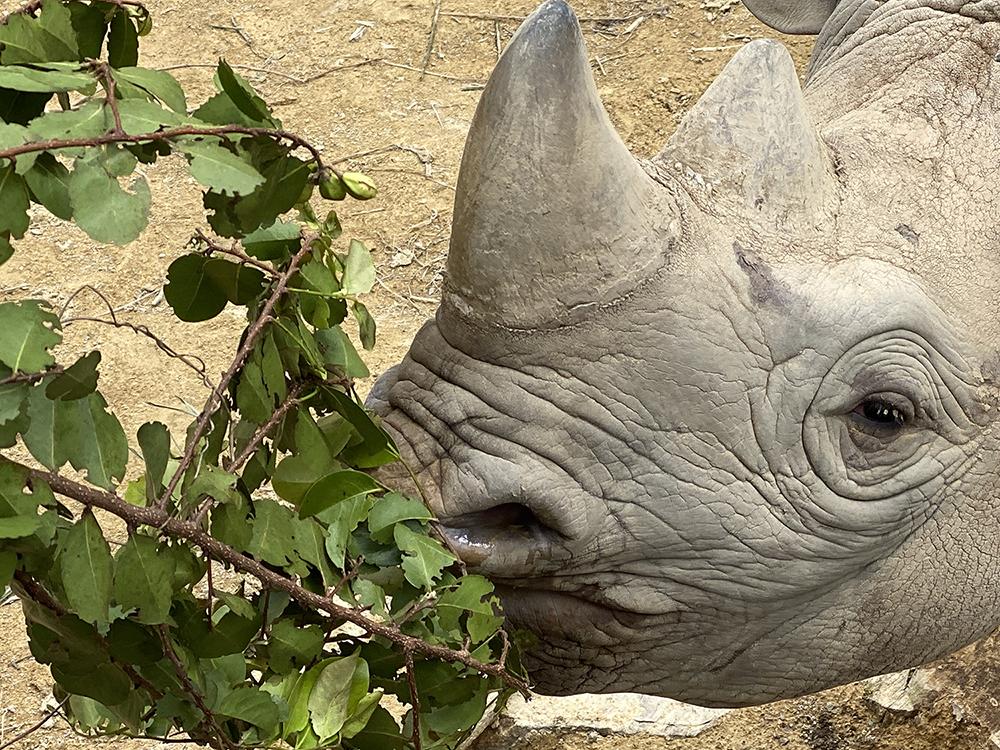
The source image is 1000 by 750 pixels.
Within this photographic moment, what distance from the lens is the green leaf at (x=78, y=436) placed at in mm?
1688

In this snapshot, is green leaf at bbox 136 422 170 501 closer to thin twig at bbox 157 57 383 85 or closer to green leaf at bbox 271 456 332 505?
green leaf at bbox 271 456 332 505

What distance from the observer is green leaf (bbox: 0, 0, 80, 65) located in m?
1.74

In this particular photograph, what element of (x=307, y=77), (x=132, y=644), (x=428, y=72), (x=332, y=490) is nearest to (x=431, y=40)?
(x=428, y=72)

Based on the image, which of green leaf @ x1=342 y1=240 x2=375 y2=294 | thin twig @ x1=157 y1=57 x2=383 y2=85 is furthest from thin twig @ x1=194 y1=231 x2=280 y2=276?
thin twig @ x1=157 y1=57 x2=383 y2=85

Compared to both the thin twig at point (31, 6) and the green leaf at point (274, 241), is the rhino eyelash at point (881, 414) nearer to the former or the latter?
the green leaf at point (274, 241)

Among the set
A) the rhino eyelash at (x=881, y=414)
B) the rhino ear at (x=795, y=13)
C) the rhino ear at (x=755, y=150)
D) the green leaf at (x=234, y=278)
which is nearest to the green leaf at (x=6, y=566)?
the green leaf at (x=234, y=278)

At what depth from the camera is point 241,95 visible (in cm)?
190

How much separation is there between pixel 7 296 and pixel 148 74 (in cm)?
469

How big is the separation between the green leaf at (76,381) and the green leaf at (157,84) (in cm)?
36

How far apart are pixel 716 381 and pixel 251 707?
3.05 feet

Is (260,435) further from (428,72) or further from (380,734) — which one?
(428,72)

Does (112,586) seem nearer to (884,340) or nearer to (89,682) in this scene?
(89,682)

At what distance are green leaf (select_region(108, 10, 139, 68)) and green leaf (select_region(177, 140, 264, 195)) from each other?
293 mm

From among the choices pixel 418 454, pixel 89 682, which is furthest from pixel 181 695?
pixel 418 454
